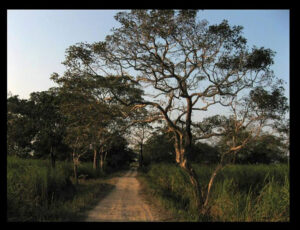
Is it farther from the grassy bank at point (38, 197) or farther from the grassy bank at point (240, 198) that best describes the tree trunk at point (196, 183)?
the grassy bank at point (38, 197)

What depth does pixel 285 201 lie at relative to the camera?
506 centimetres

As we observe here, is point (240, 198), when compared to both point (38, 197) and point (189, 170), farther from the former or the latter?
point (38, 197)

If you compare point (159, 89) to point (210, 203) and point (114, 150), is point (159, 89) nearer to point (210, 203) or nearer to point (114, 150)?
point (210, 203)

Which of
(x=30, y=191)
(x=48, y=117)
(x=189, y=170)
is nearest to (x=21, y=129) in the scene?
(x=48, y=117)

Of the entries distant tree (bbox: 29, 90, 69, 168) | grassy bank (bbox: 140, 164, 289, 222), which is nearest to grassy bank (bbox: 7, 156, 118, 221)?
grassy bank (bbox: 140, 164, 289, 222)

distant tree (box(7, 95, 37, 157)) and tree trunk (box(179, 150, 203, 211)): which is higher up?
distant tree (box(7, 95, 37, 157))

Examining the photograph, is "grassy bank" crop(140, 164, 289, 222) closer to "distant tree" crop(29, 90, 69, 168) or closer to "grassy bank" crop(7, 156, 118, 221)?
"grassy bank" crop(7, 156, 118, 221)

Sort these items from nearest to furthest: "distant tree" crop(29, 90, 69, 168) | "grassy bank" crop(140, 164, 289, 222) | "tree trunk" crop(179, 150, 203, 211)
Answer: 1. "grassy bank" crop(140, 164, 289, 222)
2. "tree trunk" crop(179, 150, 203, 211)
3. "distant tree" crop(29, 90, 69, 168)

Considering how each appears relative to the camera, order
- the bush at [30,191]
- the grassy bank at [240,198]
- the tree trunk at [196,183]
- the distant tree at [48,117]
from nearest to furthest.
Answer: the grassy bank at [240,198]
the bush at [30,191]
the tree trunk at [196,183]
the distant tree at [48,117]

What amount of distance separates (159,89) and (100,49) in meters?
2.51

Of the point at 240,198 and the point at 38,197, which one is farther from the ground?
the point at 240,198

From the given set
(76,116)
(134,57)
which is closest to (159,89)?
(134,57)

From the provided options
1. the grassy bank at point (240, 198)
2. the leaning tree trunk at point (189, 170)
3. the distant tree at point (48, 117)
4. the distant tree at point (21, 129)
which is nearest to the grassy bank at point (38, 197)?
the grassy bank at point (240, 198)

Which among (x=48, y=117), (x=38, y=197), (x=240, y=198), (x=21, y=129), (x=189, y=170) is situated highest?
(x=48, y=117)
